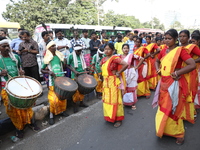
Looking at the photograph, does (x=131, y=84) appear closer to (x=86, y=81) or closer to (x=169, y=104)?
(x=86, y=81)

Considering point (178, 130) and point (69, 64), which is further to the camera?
point (69, 64)

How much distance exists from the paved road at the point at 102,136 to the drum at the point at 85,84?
64 cm

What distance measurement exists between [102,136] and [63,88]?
1224 mm

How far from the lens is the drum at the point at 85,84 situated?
12.7ft

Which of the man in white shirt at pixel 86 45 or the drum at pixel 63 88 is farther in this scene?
the man in white shirt at pixel 86 45

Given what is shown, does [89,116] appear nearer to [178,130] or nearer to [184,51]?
[178,130]

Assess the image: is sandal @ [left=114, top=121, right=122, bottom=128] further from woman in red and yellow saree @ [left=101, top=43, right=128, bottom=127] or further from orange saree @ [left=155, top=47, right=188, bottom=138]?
orange saree @ [left=155, top=47, right=188, bottom=138]

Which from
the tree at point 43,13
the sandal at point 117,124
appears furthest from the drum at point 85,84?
the tree at point 43,13

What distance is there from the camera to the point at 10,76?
9.95 feet

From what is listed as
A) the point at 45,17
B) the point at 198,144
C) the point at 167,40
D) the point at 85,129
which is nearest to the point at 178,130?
the point at 198,144

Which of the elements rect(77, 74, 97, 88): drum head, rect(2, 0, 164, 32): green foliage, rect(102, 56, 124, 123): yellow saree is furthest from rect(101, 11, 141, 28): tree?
rect(102, 56, 124, 123): yellow saree

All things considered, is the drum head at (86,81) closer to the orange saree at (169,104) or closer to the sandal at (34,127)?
the sandal at (34,127)

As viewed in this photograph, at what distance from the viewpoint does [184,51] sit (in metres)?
2.40

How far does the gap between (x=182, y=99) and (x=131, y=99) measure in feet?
5.59
